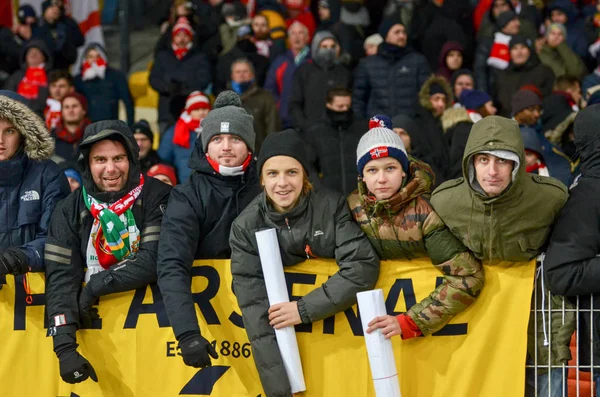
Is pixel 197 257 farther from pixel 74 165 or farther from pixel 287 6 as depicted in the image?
pixel 287 6

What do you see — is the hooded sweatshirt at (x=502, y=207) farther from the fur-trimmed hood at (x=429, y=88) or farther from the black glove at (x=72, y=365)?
the fur-trimmed hood at (x=429, y=88)

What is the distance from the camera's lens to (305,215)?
653 centimetres

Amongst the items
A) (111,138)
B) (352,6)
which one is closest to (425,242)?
(111,138)

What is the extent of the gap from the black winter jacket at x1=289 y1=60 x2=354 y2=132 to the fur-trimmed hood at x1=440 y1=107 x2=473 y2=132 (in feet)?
→ 5.21

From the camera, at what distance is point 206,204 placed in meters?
6.87

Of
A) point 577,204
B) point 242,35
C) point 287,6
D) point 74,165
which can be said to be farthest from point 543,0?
point 577,204

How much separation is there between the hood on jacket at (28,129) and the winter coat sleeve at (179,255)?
3.51 feet

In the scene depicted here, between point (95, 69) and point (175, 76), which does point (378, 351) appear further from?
point (95, 69)

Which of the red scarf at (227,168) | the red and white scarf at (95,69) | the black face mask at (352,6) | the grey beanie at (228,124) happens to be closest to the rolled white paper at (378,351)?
the red scarf at (227,168)

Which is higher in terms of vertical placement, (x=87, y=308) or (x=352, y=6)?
(x=352, y=6)

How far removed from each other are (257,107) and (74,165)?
2562mm

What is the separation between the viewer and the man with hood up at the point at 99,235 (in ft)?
22.4

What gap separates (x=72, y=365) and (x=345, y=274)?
1693 mm

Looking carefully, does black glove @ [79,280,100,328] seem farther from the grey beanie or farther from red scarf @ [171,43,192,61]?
red scarf @ [171,43,192,61]
